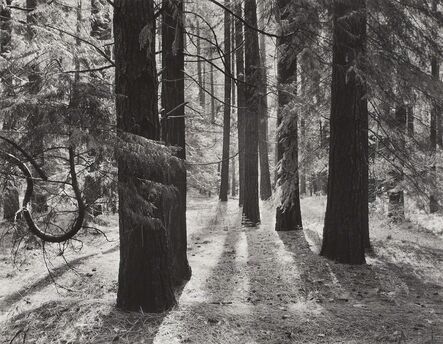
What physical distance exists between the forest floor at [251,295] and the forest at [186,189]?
0.04 m

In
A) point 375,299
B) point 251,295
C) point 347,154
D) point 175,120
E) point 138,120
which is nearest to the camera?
point 138,120

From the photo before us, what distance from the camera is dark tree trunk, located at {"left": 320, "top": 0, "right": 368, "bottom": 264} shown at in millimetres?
9062

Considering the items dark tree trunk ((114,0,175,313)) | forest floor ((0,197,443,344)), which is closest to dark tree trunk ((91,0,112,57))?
dark tree trunk ((114,0,175,313))

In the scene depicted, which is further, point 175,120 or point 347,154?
point 347,154

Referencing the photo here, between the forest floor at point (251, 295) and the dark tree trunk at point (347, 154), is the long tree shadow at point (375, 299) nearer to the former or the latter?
the forest floor at point (251, 295)

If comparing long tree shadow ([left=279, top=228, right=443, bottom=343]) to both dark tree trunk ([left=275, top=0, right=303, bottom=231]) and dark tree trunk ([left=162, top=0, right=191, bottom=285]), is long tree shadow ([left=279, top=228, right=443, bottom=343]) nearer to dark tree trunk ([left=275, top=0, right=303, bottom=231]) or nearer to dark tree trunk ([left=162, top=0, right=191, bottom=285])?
dark tree trunk ([left=275, top=0, right=303, bottom=231])

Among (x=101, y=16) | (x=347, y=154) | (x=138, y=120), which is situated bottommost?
(x=347, y=154)

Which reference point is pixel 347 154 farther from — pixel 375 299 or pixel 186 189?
pixel 186 189

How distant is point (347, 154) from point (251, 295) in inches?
137

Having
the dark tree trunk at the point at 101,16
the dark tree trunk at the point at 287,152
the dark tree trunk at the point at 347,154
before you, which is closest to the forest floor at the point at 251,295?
the dark tree trunk at the point at 287,152

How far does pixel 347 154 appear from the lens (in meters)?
9.13

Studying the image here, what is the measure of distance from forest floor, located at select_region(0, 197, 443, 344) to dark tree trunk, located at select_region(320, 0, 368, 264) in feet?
1.93

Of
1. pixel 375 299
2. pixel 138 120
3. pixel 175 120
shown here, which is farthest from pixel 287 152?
pixel 138 120

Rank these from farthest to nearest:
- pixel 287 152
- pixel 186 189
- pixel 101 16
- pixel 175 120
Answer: pixel 287 152
pixel 101 16
pixel 186 189
pixel 175 120
